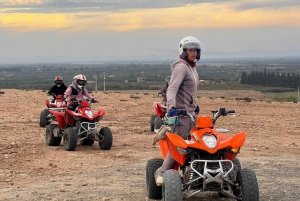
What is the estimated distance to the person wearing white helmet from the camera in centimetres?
748

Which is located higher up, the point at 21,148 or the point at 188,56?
the point at 188,56

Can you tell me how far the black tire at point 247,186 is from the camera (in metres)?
7.05

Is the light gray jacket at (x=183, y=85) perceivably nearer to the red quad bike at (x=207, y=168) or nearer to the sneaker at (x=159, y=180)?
the red quad bike at (x=207, y=168)

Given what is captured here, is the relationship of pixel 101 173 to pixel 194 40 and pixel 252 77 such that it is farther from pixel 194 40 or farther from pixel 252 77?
pixel 252 77

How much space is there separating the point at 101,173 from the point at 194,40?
3.99 meters

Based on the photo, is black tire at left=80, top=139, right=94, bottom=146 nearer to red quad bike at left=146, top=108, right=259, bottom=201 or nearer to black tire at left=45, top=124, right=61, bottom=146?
black tire at left=45, top=124, right=61, bottom=146

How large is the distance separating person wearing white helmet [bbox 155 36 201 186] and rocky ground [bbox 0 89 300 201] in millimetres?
1262

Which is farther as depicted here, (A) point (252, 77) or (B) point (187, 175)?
(A) point (252, 77)

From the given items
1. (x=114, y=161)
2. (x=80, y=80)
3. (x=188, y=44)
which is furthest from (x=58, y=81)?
(x=188, y=44)

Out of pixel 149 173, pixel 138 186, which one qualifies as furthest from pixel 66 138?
pixel 149 173

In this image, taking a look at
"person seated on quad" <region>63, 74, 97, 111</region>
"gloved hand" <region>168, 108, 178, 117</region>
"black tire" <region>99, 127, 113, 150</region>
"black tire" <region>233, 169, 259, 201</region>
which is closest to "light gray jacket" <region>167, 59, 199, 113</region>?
"gloved hand" <region>168, 108, 178, 117</region>

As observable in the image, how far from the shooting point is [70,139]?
43.6 feet

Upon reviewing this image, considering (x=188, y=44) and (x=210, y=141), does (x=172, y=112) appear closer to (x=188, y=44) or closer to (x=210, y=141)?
(x=210, y=141)

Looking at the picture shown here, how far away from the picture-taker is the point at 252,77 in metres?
105
